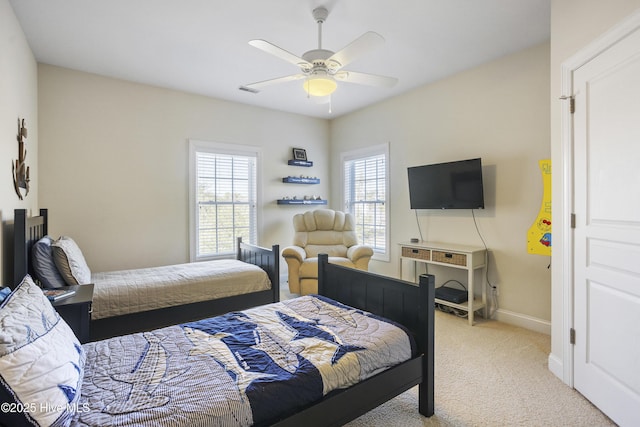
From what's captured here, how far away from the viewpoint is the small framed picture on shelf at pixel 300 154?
5.19m

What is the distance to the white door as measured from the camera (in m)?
1.70

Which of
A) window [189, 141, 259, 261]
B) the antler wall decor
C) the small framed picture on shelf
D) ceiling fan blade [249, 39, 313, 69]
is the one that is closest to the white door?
ceiling fan blade [249, 39, 313, 69]

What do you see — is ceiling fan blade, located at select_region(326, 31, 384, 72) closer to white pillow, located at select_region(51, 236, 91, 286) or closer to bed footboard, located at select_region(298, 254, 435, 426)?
bed footboard, located at select_region(298, 254, 435, 426)

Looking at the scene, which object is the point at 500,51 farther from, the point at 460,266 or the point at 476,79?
the point at 460,266

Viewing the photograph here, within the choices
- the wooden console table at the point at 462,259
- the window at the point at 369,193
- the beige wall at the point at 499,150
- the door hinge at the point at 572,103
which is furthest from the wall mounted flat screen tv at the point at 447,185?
the door hinge at the point at 572,103

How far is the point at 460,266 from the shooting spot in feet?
11.0

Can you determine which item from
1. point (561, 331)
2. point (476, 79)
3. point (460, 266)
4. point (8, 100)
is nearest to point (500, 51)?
point (476, 79)

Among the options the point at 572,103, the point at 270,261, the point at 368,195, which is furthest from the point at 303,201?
the point at 572,103

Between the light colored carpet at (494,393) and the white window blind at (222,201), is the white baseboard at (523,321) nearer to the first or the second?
the light colored carpet at (494,393)

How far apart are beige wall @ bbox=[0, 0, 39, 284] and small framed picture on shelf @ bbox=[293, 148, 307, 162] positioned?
3.18m

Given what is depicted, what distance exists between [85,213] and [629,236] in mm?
Answer: 4679

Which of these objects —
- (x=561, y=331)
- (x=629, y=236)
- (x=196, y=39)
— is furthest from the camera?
(x=196, y=39)

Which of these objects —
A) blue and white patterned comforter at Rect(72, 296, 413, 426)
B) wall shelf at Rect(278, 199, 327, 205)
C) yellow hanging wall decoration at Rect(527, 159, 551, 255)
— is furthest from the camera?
wall shelf at Rect(278, 199, 327, 205)

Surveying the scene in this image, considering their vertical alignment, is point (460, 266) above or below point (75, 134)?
below
